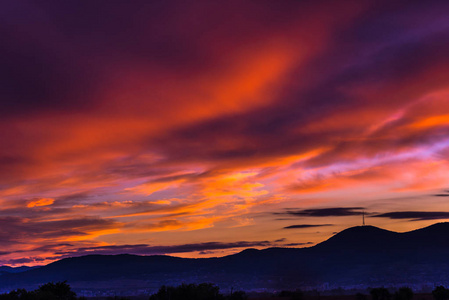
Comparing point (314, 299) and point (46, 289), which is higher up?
point (46, 289)

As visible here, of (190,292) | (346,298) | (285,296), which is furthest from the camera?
(285,296)

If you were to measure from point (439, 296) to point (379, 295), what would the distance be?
13.3 meters

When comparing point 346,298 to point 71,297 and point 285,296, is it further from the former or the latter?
point 71,297

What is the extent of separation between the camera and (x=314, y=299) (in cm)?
14438

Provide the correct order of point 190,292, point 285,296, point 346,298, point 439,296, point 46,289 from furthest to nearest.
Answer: point 285,296, point 346,298, point 439,296, point 46,289, point 190,292

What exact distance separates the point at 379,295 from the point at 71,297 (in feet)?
232

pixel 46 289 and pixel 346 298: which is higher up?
pixel 46 289

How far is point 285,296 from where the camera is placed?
154 m

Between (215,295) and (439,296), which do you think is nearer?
(215,295)

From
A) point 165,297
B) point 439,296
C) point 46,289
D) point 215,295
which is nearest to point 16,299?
point 46,289

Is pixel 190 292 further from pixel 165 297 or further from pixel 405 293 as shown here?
pixel 405 293

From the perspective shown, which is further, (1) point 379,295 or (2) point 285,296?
(2) point 285,296

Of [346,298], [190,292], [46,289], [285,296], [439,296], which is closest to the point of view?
[190,292]

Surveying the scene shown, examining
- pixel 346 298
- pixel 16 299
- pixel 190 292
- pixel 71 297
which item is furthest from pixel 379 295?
pixel 16 299
